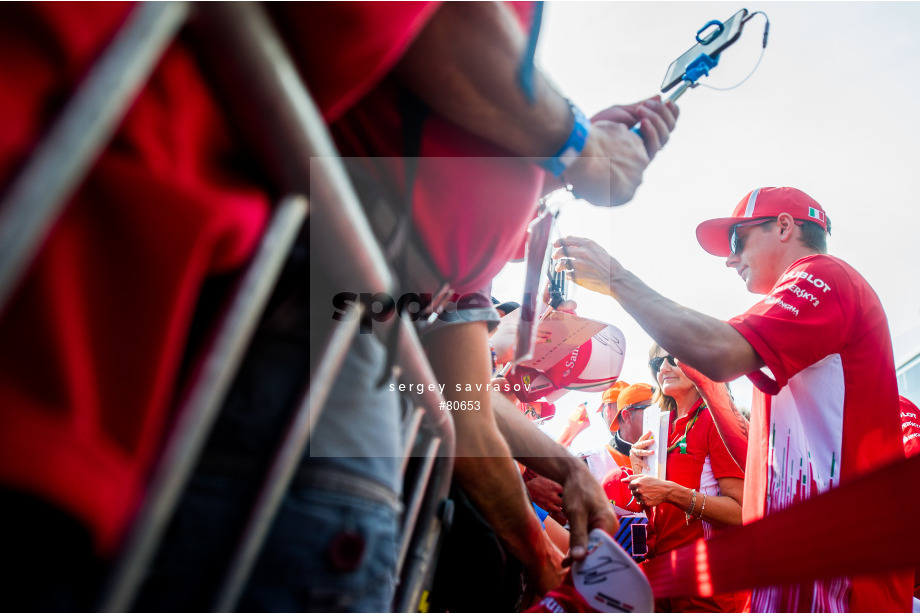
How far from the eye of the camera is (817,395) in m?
1.89

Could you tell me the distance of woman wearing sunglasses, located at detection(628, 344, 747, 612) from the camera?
11.1 ft

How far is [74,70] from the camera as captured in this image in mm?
446

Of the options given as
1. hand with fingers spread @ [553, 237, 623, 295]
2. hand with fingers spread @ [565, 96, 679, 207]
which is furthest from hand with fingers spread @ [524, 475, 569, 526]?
hand with fingers spread @ [565, 96, 679, 207]

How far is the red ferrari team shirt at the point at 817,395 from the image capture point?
69.1 inches

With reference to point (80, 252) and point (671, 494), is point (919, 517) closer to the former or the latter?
point (80, 252)

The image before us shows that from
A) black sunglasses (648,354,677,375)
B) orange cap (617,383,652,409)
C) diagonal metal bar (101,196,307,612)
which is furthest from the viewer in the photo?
orange cap (617,383,652,409)

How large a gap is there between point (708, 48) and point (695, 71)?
11 cm

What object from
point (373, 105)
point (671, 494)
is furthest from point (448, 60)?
point (671, 494)

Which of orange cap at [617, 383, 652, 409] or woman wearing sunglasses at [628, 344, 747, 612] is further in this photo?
orange cap at [617, 383, 652, 409]

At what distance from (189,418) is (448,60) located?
592mm

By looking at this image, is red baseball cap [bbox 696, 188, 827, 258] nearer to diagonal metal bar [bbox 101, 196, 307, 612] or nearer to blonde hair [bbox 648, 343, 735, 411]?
blonde hair [bbox 648, 343, 735, 411]

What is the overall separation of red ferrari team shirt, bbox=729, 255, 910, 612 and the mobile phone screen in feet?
3.20

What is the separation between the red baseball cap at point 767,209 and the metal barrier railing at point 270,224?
249 centimetres

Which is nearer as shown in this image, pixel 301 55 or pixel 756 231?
pixel 301 55
